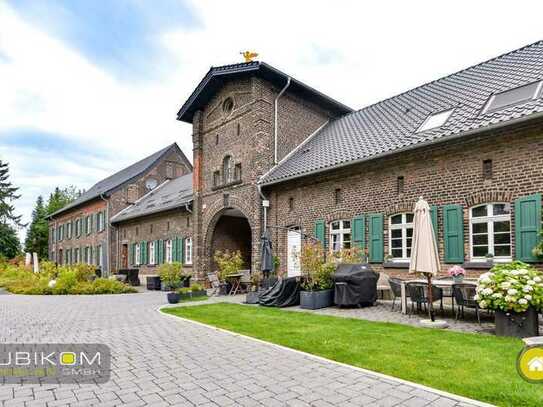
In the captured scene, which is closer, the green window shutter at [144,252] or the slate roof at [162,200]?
the slate roof at [162,200]

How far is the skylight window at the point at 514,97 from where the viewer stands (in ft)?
29.9

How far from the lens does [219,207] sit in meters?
16.5

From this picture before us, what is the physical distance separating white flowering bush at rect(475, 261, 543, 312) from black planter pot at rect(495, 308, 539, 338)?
0.10m

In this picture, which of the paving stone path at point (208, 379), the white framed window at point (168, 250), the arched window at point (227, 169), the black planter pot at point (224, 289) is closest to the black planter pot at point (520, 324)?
the paving stone path at point (208, 379)

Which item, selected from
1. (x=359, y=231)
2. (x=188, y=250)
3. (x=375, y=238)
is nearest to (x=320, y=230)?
(x=359, y=231)

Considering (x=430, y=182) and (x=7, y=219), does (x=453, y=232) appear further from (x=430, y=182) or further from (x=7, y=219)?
(x=7, y=219)

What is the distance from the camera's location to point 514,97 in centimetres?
952

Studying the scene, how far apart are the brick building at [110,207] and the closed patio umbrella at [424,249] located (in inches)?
892

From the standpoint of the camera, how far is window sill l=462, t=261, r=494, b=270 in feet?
28.1

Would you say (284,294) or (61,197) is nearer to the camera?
(284,294)

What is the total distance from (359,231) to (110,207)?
20706 millimetres

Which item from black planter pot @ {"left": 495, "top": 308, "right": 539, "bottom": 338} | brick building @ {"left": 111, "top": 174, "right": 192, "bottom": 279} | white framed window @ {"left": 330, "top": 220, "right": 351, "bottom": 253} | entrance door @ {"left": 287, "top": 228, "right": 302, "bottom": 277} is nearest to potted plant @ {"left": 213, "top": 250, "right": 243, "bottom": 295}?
entrance door @ {"left": 287, "top": 228, "right": 302, "bottom": 277}

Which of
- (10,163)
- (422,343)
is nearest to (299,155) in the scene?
(422,343)

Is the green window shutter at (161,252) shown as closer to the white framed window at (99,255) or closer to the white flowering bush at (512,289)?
the white framed window at (99,255)
